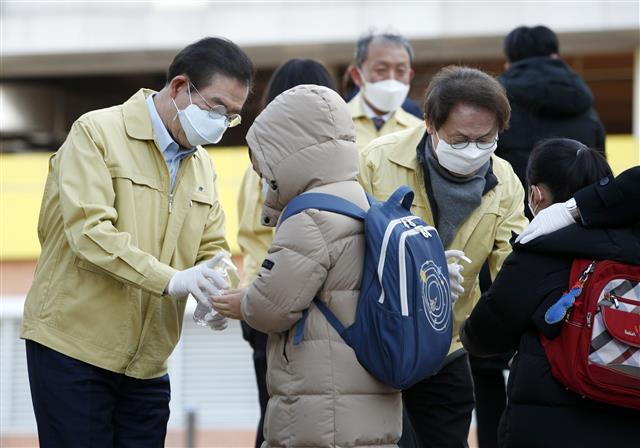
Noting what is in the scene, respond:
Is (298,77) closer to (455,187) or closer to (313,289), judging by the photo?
(455,187)

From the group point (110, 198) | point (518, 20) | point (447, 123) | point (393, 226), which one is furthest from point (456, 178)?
point (518, 20)

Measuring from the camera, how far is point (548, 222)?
3.82 metres

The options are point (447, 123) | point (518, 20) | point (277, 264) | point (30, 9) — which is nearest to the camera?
point (277, 264)

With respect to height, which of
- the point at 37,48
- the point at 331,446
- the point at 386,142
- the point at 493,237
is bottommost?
the point at 37,48

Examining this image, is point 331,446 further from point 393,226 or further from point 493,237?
point 493,237

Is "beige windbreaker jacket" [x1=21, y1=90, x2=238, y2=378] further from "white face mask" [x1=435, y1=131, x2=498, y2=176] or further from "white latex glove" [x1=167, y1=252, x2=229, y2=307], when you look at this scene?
"white face mask" [x1=435, y1=131, x2=498, y2=176]

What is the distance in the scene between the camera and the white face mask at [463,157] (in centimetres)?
446

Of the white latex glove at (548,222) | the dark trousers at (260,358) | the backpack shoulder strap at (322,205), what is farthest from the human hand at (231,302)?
the dark trousers at (260,358)

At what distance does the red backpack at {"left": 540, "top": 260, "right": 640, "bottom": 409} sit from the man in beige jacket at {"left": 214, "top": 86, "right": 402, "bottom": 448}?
2.00 feet

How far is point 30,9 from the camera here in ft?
57.4

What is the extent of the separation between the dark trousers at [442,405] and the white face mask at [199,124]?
139 cm

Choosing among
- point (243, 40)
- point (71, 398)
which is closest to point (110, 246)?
point (71, 398)

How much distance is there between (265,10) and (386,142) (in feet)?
41.0

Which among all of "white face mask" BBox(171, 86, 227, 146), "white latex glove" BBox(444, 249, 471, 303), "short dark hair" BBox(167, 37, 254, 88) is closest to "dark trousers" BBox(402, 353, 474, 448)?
"white latex glove" BBox(444, 249, 471, 303)
